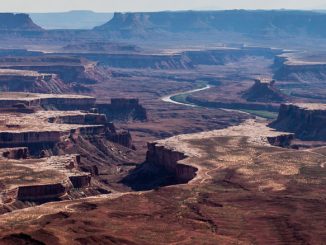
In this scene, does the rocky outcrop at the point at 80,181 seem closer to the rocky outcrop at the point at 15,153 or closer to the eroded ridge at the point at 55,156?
the eroded ridge at the point at 55,156

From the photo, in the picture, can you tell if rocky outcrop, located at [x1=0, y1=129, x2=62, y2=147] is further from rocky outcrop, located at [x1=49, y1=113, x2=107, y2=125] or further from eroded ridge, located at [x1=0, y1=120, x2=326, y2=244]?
eroded ridge, located at [x1=0, y1=120, x2=326, y2=244]

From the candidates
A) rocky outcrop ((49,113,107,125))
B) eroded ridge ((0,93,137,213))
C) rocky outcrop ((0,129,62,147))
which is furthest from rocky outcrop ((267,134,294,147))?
rocky outcrop ((0,129,62,147))

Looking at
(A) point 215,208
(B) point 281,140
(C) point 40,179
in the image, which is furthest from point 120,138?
(A) point 215,208

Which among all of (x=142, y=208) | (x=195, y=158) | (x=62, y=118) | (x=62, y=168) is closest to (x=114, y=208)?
(x=142, y=208)

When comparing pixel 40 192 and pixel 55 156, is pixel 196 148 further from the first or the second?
pixel 40 192

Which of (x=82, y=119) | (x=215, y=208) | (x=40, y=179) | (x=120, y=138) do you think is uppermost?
(x=215, y=208)

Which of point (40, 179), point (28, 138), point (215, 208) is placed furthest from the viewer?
point (28, 138)
